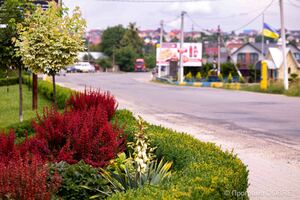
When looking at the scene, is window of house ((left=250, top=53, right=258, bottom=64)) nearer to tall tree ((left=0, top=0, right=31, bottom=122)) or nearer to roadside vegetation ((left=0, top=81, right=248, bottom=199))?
tall tree ((left=0, top=0, right=31, bottom=122))

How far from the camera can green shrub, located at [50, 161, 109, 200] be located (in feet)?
20.5

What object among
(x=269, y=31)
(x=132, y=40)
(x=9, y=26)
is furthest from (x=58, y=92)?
(x=132, y=40)

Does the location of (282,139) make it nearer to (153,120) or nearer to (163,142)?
(153,120)

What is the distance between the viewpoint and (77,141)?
24.4ft

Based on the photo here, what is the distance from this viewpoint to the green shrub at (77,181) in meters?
6.23

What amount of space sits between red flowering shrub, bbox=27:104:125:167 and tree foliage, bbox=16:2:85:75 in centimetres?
742

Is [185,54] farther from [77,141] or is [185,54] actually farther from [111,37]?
[77,141]

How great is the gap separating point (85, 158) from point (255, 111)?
15.8 m

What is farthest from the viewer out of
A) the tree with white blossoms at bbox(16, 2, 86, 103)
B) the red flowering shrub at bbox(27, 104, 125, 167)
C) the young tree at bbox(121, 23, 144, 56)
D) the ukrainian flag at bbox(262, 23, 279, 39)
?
the young tree at bbox(121, 23, 144, 56)

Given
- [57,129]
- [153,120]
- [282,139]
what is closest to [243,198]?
[57,129]

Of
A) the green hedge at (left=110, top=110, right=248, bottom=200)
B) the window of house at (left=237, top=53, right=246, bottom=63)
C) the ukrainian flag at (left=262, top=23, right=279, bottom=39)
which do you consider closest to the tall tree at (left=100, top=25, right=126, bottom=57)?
the window of house at (left=237, top=53, right=246, bottom=63)

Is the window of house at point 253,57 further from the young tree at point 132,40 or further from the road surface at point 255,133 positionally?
the road surface at point 255,133

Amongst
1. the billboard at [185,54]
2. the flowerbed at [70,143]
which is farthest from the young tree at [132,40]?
the flowerbed at [70,143]

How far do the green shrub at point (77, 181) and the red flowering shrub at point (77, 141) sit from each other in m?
0.69
